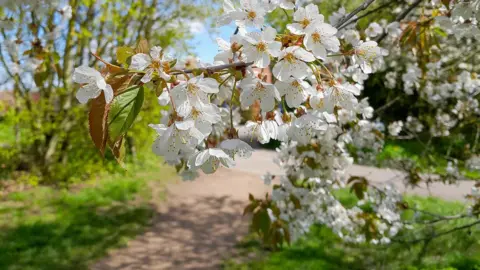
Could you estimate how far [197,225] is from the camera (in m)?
4.94

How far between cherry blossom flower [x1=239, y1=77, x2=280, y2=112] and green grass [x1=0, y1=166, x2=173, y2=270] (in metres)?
3.18

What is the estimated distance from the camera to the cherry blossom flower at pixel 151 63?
88cm

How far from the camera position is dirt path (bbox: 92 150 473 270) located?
387cm

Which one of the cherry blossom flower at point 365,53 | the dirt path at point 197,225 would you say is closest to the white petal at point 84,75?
the cherry blossom flower at point 365,53

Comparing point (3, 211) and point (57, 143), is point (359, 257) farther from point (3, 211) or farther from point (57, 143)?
point (57, 143)

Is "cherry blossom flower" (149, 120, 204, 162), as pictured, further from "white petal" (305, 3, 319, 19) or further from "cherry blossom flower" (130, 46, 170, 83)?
"white petal" (305, 3, 319, 19)

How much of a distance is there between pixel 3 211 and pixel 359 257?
4.01 meters

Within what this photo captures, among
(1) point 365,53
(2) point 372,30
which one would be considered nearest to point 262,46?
(1) point 365,53

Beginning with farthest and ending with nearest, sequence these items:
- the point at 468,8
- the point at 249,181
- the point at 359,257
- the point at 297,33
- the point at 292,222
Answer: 1. the point at 249,181
2. the point at 359,257
3. the point at 292,222
4. the point at 468,8
5. the point at 297,33

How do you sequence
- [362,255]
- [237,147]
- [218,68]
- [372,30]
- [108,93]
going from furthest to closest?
[362,255] < [372,30] < [237,147] < [218,68] < [108,93]

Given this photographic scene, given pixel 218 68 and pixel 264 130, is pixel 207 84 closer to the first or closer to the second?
pixel 218 68

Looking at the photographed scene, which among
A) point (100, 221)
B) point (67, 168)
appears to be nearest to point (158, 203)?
point (100, 221)

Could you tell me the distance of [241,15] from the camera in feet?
3.39

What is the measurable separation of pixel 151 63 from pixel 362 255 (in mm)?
3616
